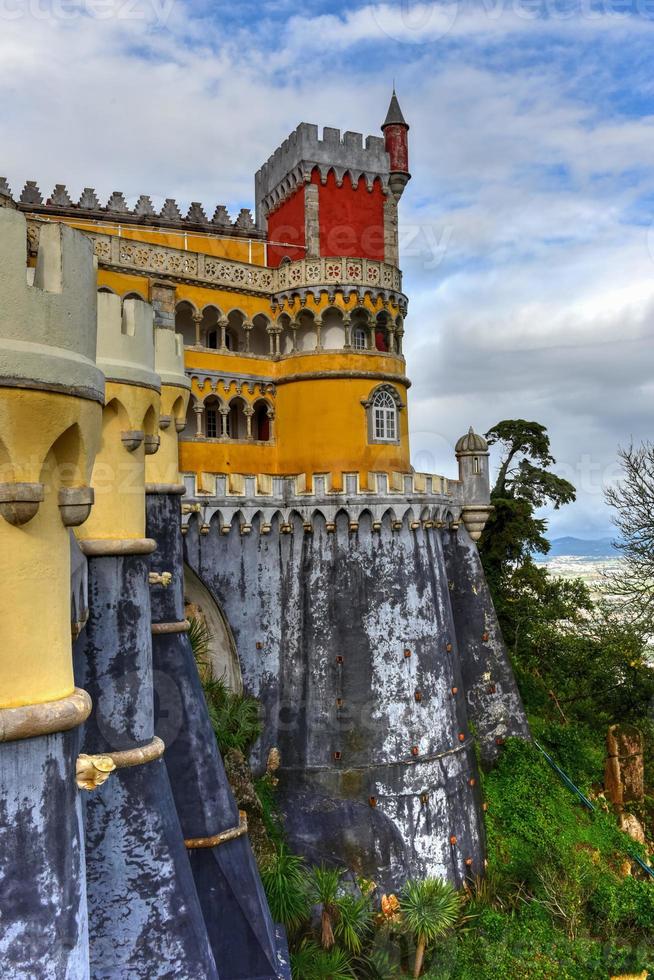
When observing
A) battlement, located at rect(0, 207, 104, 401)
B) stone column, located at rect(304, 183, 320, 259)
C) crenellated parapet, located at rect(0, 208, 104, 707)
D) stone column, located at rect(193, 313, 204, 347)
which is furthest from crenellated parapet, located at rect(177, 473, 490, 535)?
crenellated parapet, located at rect(0, 208, 104, 707)

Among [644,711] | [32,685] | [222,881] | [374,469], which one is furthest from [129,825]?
[644,711]

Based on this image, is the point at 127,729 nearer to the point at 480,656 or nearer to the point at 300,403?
the point at 300,403

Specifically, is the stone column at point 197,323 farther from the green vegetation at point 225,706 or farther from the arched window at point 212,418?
the green vegetation at point 225,706

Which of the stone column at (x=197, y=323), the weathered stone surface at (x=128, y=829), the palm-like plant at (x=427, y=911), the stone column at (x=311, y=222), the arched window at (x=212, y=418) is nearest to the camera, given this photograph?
the weathered stone surface at (x=128, y=829)

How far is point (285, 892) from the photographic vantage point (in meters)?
16.2

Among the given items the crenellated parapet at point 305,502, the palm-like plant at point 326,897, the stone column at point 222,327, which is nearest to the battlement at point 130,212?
the stone column at point 222,327

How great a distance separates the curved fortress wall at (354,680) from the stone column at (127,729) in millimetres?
10848

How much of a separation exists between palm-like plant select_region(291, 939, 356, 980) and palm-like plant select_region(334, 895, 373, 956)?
0.63 meters

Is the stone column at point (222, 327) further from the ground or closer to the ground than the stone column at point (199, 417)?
further from the ground

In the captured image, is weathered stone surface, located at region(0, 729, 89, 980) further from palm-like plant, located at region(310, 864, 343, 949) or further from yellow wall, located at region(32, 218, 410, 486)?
yellow wall, located at region(32, 218, 410, 486)

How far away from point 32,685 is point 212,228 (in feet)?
79.8

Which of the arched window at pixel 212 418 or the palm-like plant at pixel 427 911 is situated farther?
the arched window at pixel 212 418

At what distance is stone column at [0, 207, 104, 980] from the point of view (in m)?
5.23

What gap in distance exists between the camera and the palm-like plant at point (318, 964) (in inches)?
608
